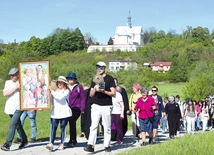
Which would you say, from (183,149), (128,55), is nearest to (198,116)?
(183,149)

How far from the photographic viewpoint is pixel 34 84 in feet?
32.3

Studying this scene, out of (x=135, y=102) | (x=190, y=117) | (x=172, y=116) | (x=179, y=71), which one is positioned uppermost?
(x=179, y=71)

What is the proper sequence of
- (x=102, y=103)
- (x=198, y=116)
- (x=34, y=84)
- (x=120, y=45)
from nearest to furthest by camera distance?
(x=102, y=103) → (x=34, y=84) → (x=198, y=116) → (x=120, y=45)

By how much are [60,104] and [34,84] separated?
0.80 m

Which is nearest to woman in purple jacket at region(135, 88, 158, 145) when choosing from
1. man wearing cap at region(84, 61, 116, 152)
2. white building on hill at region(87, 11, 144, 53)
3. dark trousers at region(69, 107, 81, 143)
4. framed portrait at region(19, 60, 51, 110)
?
dark trousers at region(69, 107, 81, 143)

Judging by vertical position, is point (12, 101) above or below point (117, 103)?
above

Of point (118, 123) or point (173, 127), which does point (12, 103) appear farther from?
point (173, 127)

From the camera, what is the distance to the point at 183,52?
416 ft

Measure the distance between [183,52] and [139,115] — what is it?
118038mm

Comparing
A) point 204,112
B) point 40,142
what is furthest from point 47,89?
point 204,112

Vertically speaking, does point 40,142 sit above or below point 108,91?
below

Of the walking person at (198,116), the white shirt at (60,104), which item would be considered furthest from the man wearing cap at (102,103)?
the walking person at (198,116)

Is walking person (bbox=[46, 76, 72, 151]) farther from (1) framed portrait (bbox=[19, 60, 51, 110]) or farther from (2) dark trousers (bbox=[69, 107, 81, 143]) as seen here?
(2) dark trousers (bbox=[69, 107, 81, 143])

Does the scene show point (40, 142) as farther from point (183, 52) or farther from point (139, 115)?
point (183, 52)
